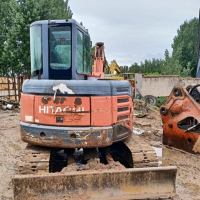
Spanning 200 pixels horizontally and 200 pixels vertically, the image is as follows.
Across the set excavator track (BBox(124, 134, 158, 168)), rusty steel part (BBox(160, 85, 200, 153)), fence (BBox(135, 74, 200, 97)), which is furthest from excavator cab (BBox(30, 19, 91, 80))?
fence (BBox(135, 74, 200, 97))

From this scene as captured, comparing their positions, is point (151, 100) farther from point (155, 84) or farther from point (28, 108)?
point (28, 108)

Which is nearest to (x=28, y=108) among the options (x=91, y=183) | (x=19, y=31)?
(x=91, y=183)

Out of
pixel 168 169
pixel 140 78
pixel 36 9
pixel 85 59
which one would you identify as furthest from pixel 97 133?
Answer: pixel 36 9

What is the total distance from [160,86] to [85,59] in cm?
1399

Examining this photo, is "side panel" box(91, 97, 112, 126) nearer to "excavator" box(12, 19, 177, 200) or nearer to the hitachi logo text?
"excavator" box(12, 19, 177, 200)

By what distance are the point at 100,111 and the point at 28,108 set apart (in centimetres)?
→ 105

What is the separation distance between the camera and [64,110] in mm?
3250

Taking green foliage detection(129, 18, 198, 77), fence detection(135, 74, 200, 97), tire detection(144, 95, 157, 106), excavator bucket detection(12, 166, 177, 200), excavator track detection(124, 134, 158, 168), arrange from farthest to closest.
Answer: green foliage detection(129, 18, 198, 77) → fence detection(135, 74, 200, 97) → tire detection(144, 95, 157, 106) → excavator track detection(124, 134, 158, 168) → excavator bucket detection(12, 166, 177, 200)

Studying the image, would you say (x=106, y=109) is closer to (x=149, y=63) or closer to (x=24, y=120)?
(x=24, y=120)

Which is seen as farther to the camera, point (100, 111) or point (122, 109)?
point (122, 109)

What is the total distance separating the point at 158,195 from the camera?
318 cm

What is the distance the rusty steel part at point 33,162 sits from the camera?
127 inches

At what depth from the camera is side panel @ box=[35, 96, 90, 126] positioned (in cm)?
324

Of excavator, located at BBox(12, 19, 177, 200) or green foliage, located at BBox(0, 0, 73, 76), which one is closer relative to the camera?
excavator, located at BBox(12, 19, 177, 200)
